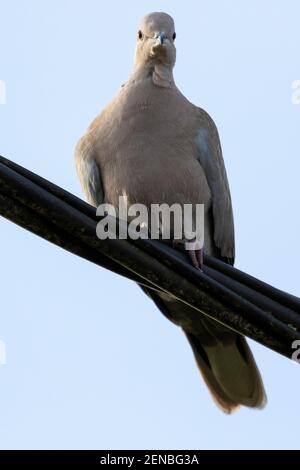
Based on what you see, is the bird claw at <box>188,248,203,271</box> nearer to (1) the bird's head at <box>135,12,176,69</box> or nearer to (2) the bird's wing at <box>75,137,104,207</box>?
(2) the bird's wing at <box>75,137,104,207</box>

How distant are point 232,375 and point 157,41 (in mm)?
2136

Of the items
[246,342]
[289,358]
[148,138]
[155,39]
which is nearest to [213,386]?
[246,342]

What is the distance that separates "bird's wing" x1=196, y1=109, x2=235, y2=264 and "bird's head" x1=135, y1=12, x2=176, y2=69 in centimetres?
41

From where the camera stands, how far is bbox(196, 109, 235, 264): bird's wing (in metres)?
6.09

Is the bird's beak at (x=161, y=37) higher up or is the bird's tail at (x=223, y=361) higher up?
the bird's beak at (x=161, y=37)

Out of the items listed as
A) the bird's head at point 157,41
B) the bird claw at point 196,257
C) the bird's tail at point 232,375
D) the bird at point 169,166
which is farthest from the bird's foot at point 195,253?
the bird's head at point 157,41

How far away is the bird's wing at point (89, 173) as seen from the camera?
19.8 ft

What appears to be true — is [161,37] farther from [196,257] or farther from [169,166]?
[196,257]

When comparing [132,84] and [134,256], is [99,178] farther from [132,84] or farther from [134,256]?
[134,256]

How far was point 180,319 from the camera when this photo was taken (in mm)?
6285

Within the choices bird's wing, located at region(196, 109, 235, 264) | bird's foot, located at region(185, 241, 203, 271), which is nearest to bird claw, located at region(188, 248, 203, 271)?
bird's foot, located at region(185, 241, 203, 271)

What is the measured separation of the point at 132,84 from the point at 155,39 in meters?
0.32

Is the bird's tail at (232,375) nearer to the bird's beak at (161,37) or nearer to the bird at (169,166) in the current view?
the bird at (169,166)

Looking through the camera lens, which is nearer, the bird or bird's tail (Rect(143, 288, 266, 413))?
the bird
